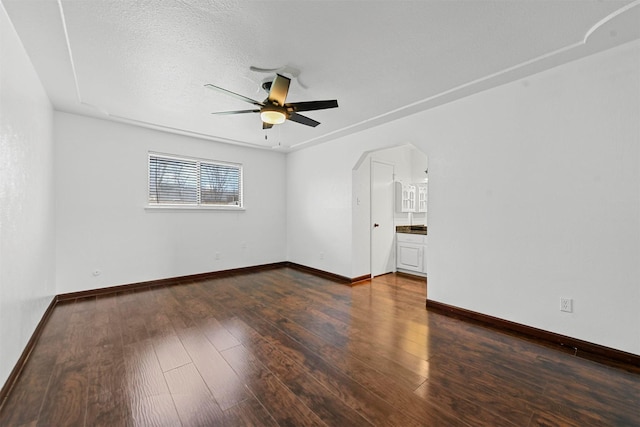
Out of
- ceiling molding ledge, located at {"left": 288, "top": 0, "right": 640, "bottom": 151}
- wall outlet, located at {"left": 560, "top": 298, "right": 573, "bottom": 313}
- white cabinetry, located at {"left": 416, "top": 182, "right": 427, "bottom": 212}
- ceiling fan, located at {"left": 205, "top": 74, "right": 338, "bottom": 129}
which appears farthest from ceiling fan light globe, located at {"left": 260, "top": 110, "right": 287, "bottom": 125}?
white cabinetry, located at {"left": 416, "top": 182, "right": 427, "bottom": 212}

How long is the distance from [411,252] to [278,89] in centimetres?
380

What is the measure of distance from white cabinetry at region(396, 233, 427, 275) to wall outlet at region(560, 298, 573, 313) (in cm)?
239

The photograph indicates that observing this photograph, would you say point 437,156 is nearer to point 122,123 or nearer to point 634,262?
point 634,262

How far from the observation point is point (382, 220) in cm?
499

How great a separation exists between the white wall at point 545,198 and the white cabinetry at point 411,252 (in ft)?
5.02

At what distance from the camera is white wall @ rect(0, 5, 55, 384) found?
1725 millimetres

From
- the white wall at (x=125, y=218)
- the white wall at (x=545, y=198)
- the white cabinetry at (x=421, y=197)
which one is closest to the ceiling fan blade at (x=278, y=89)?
the white wall at (x=545, y=198)

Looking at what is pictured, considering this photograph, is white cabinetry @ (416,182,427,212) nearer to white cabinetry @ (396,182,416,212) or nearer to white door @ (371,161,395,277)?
white cabinetry @ (396,182,416,212)

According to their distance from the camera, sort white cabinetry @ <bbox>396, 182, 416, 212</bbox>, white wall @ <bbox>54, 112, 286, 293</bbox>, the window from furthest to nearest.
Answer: white cabinetry @ <bbox>396, 182, 416, 212</bbox> < the window < white wall @ <bbox>54, 112, 286, 293</bbox>

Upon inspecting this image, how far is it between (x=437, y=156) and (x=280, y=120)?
196cm

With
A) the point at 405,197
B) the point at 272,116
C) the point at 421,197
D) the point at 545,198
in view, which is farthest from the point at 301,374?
the point at 421,197

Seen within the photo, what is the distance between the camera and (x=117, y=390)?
175 cm

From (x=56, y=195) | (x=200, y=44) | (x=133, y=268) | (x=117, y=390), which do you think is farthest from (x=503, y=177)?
(x=56, y=195)

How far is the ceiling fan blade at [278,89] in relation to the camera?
235cm
